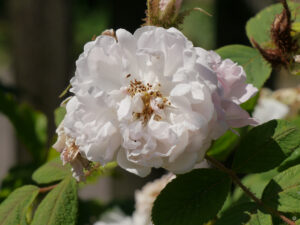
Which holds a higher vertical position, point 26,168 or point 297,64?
point 297,64

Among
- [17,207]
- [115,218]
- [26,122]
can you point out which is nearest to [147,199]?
[115,218]

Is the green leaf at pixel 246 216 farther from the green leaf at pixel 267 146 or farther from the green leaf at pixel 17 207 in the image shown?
the green leaf at pixel 17 207

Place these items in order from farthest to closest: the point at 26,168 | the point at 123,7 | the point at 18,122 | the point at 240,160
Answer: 1. the point at 123,7
2. the point at 18,122
3. the point at 26,168
4. the point at 240,160

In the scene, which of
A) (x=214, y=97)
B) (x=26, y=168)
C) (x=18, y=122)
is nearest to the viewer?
(x=214, y=97)

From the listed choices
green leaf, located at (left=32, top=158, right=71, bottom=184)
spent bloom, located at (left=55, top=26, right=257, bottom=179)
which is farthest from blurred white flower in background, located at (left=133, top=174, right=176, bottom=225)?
spent bloom, located at (left=55, top=26, right=257, bottom=179)

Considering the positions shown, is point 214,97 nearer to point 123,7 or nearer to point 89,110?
point 89,110

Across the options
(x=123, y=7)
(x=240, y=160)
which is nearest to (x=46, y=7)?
(x=123, y=7)
